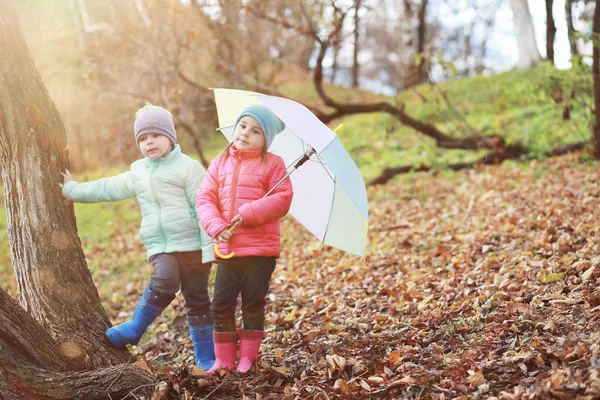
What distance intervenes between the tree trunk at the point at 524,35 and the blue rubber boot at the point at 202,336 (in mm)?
14082

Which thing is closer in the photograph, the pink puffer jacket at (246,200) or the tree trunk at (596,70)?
the pink puffer jacket at (246,200)

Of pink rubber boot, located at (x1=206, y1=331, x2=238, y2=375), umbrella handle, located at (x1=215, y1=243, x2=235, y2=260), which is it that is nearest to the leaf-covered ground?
pink rubber boot, located at (x1=206, y1=331, x2=238, y2=375)

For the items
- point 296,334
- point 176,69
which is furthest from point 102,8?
point 296,334

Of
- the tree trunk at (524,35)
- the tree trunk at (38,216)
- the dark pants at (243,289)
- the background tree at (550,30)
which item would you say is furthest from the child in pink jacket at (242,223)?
the tree trunk at (524,35)

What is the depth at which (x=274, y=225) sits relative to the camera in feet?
11.5

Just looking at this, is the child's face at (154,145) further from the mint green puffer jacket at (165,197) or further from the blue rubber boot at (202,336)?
the blue rubber boot at (202,336)

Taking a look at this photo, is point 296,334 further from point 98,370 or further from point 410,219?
point 410,219

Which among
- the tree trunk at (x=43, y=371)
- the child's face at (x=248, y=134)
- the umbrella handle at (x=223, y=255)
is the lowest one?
the tree trunk at (x=43, y=371)

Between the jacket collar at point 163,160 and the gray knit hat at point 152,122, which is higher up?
the gray knit hat at point 152,122

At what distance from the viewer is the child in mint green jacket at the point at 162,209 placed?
3500mm

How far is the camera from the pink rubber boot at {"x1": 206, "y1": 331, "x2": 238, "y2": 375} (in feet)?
11.4

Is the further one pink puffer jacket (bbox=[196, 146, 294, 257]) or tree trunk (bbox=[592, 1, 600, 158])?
tree trunk (bbox=[592, 1, 600, 158])

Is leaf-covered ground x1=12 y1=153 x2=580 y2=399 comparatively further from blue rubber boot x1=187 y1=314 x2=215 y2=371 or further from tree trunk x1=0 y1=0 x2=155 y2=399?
tree trunk x1=0 y1=0 x2=155 y2=399

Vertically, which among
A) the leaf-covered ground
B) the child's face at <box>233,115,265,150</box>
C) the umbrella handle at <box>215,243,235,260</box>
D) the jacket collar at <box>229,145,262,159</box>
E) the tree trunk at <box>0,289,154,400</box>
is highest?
the child's face at <box>233,115,265,150</box>
